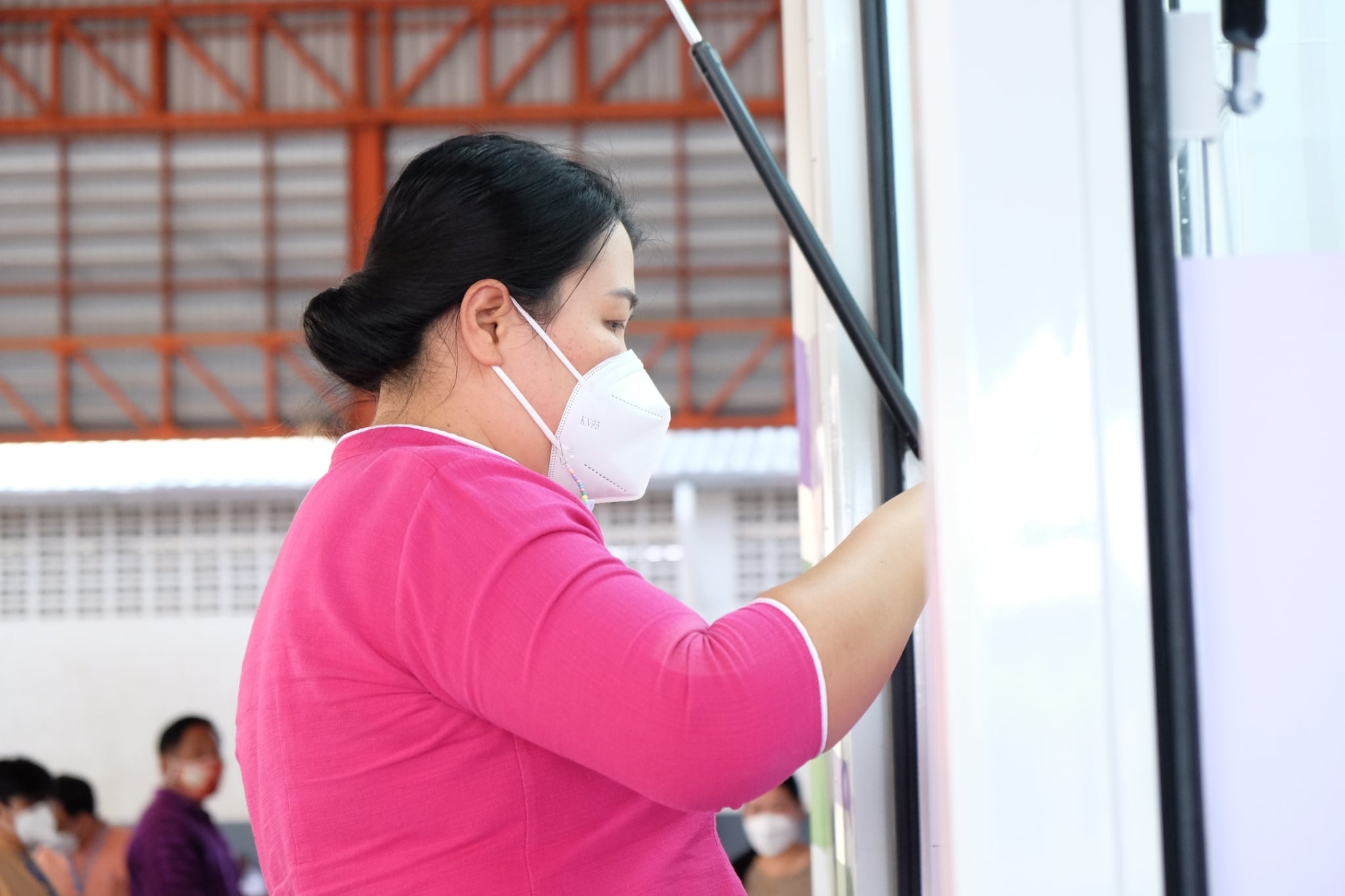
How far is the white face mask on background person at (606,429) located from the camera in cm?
88

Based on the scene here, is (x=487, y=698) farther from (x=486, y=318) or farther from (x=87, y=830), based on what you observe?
(x=87, y=830)

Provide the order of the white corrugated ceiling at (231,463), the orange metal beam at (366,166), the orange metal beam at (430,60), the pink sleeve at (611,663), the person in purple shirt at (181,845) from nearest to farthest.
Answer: the pink sleeve at (611,663) → the person in purple shirt at (181,845) → the white corrugated ceiling at (231,463) → the orange metal beam at (366,166) → the orange metal beam at (430,60)

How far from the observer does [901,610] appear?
2.02 ft

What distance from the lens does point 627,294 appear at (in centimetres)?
89

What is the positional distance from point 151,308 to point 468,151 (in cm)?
853

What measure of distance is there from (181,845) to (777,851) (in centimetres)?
142

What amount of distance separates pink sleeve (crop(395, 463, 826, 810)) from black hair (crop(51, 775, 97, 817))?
11.5 ft

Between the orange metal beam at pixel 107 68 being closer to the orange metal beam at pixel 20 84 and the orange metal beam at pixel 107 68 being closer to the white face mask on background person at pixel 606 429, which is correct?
the orange metal beam at pixel 20 84

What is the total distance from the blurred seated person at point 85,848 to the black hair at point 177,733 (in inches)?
16.8

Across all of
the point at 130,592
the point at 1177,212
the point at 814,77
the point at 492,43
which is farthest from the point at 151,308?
the point at 1177,212

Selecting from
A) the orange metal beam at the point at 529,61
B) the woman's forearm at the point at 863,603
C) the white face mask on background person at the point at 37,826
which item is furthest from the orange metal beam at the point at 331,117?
the woman's forearm at the point at 863,603

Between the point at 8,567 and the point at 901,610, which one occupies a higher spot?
the point at 901,610

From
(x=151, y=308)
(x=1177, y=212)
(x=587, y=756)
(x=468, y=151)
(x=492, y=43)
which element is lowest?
(x=587, y=756)

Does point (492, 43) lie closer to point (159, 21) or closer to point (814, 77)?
point (159, 21)
